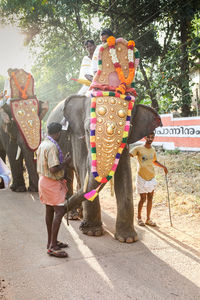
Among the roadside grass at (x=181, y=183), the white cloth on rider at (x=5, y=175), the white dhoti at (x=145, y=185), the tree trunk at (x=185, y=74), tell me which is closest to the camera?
the white cloth on rider at (x=5, y=175)

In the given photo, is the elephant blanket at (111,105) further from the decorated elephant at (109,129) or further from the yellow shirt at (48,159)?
the yellow shirt at (48,159)

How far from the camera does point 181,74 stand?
10312 millimetres

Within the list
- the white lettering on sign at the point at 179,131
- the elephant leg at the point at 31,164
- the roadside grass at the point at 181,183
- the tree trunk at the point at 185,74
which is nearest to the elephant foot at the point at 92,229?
the roadside grass at the point at 181,183

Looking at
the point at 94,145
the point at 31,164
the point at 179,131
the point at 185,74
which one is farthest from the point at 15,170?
the point at 185,74

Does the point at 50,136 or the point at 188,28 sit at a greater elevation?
the point at 188,28

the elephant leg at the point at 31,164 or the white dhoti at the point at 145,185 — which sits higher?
the elephant leg at the point at 31,164

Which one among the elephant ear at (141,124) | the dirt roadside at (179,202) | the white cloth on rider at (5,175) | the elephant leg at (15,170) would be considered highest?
the elephant ear at (141,124)

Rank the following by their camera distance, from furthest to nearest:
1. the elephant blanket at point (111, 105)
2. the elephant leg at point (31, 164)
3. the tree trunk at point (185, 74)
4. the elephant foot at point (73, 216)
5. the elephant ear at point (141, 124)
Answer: the tree trunk at point (185, 74) → the elephant leg at point (31, 164) → the elephant foot at point (73, 216) → the elephant ear at point (141, 124) → the elephant blanket at point (111, 105)

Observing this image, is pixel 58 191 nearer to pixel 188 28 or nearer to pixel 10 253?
pixel 10 253

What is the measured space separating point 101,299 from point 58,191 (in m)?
1.32

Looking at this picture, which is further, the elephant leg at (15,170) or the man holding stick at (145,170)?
the elephant leg at (15,170)

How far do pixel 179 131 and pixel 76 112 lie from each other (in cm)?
551

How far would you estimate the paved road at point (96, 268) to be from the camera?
9.27 feet

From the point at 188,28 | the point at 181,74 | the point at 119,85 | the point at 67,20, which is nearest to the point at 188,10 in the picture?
the point at 188,28
